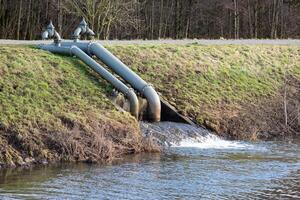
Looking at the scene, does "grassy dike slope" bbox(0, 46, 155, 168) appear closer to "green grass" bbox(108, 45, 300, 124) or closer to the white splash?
the white splash

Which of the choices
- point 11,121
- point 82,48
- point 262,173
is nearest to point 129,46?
point 82,48

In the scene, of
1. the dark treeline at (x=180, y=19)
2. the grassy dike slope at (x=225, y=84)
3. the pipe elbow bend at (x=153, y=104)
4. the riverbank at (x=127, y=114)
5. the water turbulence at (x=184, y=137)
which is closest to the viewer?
the riverbank at (x=127, y=114)

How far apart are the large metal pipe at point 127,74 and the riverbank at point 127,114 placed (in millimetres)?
1000

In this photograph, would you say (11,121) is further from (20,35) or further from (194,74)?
(20,35)

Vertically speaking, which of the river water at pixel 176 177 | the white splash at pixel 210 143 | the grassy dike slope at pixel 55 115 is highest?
the grassy dike slope at pixel 55 115

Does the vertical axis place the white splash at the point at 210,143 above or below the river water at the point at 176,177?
above

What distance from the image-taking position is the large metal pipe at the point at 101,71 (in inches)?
952

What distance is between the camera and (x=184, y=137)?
77.0 feet

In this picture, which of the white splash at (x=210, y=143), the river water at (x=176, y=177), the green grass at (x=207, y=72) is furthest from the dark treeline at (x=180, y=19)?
the river water at (x=176, y=177)

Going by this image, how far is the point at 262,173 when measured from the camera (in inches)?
705

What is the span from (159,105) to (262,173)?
7.55m

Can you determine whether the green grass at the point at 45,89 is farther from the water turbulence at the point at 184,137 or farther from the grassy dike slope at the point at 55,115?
the water turbulence at the point at 184,137

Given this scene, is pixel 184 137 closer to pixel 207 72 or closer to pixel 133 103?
pixel 133 103

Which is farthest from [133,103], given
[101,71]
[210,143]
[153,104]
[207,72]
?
[207,72]
